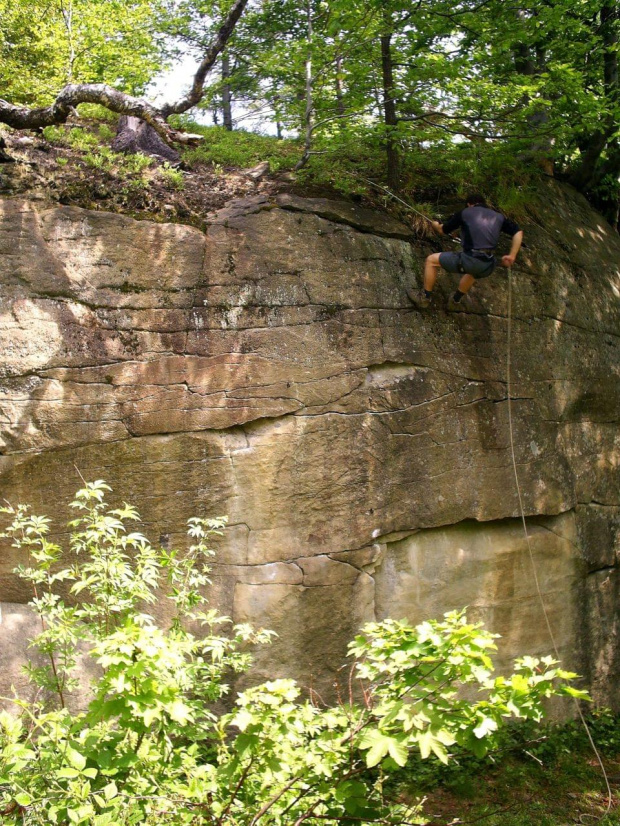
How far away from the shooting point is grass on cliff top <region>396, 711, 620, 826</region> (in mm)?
6605

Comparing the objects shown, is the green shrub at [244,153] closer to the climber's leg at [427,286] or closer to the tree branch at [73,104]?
the tree branch at [73,104]

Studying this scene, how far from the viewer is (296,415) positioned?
22.8 ft

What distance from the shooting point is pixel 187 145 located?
367 inches

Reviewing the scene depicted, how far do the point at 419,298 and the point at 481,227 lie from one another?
3.02 feet

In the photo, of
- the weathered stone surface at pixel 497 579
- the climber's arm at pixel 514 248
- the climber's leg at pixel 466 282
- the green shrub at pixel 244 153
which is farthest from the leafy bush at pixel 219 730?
the green shrub at pixel 244 153

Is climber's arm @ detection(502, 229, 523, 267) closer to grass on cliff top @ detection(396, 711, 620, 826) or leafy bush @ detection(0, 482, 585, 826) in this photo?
grass on cliff top @ detection(396, 711, 620, 826)

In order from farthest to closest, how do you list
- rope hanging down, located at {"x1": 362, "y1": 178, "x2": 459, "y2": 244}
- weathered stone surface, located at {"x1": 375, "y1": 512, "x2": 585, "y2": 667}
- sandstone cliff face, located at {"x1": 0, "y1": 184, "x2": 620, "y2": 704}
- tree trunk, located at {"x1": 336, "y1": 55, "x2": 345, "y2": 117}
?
tree trunk, located at {"x1": 336, "y1": 55, "x2": 345, "y2": 117} → rope hanging down, located at {"x1": 362, "y1": 178, "x2": 459, "y2": 244} → weathered stone surface, located at {"x1": 375, "y1": 512, "x2": 585, "y2": 667} → sandstone cliff face, located at {"x1": 0, "y1": 184, "x2": 620, "y2": 704}

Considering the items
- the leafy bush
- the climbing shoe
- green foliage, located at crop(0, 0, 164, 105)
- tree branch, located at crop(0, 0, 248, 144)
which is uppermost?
green foliage, located at crop(0, 0, 164, 105)

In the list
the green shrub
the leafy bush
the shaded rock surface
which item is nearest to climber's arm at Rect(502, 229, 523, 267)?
the green shrub

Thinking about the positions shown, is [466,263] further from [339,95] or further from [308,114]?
[339,95]

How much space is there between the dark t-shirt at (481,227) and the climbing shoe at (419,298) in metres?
0.62

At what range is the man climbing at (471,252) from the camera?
287 inches

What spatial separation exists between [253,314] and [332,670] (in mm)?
3474

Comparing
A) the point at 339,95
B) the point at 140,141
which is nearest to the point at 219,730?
the point at 140,141
